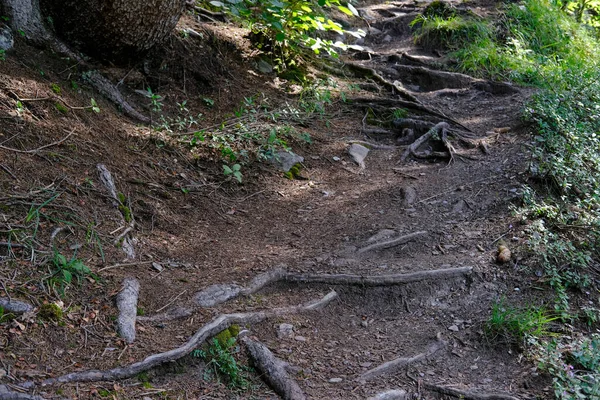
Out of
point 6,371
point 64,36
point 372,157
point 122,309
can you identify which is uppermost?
point 64,36

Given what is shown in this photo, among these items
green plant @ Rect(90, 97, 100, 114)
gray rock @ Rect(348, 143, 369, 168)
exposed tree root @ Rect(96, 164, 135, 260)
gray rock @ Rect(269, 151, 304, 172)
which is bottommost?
gray rock @ Rect(348, 143, 369, 168)

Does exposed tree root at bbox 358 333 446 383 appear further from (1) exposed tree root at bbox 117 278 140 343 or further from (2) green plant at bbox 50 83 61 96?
(2) green plant at bbox 50 83 61 96

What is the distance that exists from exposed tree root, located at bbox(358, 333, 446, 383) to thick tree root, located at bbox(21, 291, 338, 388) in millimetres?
680

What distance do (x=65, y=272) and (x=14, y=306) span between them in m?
0.38

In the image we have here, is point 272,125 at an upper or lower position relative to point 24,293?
lower

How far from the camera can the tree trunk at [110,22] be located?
18.2 ft

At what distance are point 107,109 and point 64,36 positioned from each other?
868 millimetres

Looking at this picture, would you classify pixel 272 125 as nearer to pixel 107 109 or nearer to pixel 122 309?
pixel 107 109

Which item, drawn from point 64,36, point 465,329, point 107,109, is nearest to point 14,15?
point 64,36

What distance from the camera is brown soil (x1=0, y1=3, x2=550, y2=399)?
10.9 feet

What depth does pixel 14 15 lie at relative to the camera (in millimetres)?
5258

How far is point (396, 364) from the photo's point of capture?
3.69 metres

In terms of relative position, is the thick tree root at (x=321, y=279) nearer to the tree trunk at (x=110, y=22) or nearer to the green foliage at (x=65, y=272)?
the green foliage at (x=65, y=272)

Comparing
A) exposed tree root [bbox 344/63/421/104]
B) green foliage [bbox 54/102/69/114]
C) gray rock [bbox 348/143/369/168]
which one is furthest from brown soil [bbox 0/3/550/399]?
exposed tree root [bbox 344/63/421/104]
